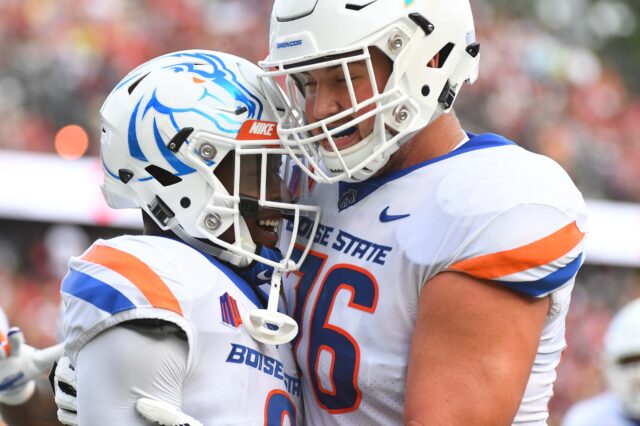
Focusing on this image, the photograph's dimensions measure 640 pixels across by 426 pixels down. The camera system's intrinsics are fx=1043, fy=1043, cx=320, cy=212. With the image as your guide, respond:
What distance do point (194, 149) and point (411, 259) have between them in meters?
0.47

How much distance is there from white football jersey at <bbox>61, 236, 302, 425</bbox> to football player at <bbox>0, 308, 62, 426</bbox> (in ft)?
2.61

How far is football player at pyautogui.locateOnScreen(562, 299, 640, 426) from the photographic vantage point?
4.27 metres

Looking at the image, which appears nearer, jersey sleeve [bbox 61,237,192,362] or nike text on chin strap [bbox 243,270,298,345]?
jersey sleeve [bbox 61,237,192,362]

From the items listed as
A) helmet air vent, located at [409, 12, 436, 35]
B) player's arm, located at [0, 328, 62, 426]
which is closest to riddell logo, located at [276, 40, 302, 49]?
helmet air vent, located at [409, 12, 436, 35]

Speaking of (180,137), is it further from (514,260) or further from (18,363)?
(18,363)

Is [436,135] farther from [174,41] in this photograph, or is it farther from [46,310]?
[174,41]

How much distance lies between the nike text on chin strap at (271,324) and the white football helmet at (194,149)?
0.32 feet

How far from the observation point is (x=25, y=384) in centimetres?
270

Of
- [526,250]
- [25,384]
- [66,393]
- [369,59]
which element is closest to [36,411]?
[25,384]

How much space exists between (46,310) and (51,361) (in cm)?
402

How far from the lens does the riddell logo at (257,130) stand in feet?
6.68

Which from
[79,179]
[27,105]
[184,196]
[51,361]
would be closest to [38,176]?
[79,179]

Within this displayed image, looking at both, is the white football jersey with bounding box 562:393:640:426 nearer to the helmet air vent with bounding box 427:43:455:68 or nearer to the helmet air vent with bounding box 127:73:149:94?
the helmet air vent with bounding box 427:43:455:68

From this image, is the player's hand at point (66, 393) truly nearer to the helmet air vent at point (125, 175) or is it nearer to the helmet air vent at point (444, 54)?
the helmet air vent at point (125, 175)
